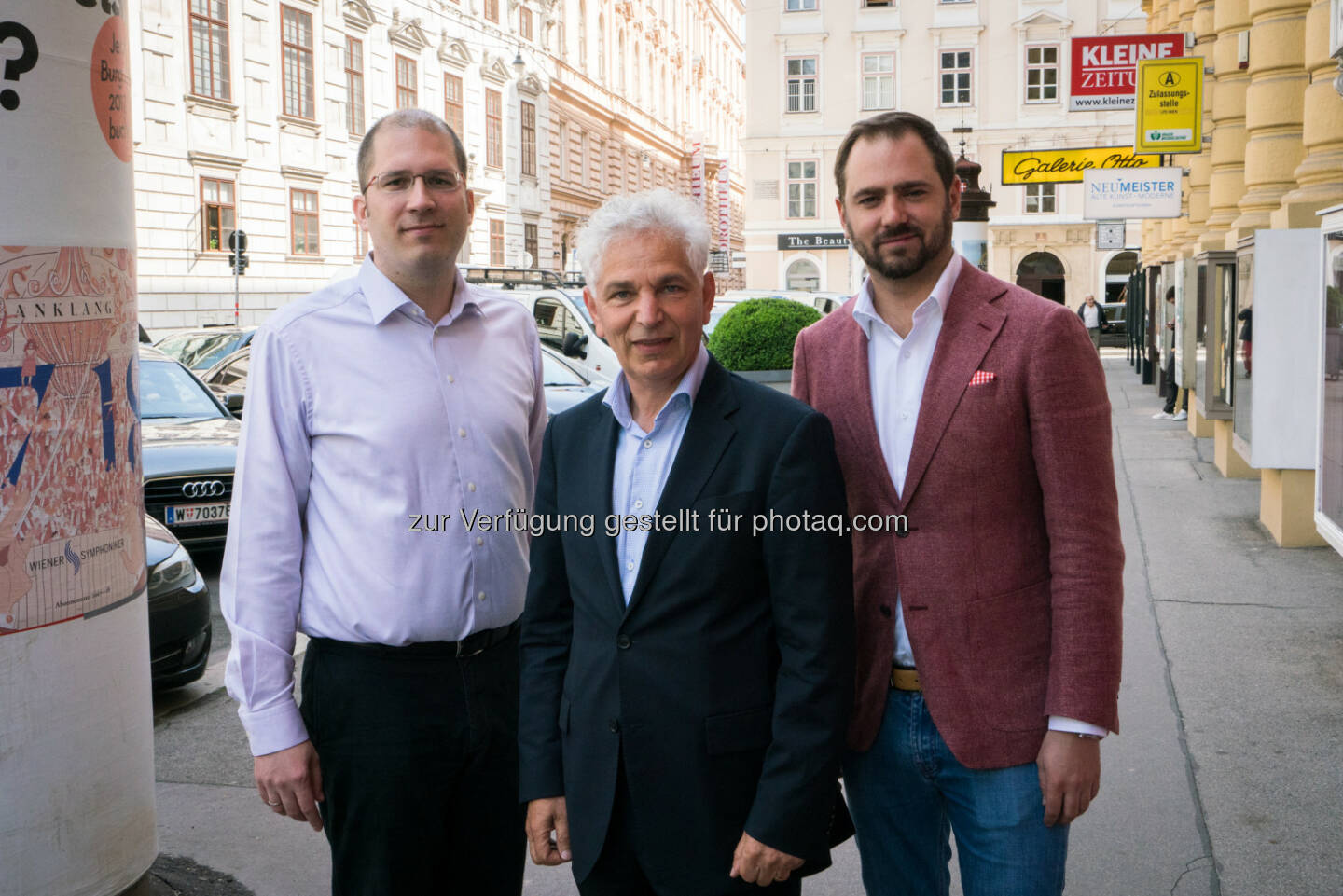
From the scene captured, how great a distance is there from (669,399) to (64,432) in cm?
171

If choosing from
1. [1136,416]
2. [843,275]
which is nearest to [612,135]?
[843,275]

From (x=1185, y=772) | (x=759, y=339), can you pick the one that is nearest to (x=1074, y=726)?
(x=1185, y=772)

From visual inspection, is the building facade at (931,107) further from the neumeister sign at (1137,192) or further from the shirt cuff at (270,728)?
the shirt cuff at (270,728)

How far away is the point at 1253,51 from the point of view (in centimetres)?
1109

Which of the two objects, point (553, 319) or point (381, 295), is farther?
point (553, 319)

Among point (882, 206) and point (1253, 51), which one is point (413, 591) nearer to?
point (882, 206)

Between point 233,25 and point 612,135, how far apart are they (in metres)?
30.1

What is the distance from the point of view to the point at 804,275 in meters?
50.3

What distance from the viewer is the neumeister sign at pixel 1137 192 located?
17.2 metres

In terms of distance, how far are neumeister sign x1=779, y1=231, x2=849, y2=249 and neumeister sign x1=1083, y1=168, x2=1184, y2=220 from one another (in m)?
30.5

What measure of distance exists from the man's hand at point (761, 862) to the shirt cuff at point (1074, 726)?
598 mm

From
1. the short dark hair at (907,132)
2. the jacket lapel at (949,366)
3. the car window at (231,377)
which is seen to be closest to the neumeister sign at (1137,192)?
the car window at (231,377)

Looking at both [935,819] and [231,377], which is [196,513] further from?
[935,819]

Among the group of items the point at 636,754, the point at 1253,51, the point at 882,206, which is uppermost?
the point at 1253,51
